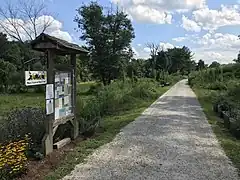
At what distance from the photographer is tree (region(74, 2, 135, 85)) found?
39750 millimetres

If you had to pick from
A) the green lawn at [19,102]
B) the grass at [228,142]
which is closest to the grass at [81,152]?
the grass at [228,142]

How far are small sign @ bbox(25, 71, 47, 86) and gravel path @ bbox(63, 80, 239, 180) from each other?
185cm

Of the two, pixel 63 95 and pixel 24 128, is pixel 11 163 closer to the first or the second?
pixel 24 128

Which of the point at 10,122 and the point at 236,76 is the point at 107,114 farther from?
the point at 236,76

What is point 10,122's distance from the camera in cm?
748

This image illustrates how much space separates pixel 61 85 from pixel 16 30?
1480 inches

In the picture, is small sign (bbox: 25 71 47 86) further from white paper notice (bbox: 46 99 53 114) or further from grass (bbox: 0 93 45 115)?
grass (bbox: 0 93 45 115)

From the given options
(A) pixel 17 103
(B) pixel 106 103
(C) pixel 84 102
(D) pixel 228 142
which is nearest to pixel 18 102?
(A) pixel 17 103

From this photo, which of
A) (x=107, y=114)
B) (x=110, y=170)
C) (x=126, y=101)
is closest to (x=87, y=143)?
(x=110, y=170)

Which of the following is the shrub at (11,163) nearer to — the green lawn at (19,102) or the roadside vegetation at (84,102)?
the roadside vegetation at (84,102)

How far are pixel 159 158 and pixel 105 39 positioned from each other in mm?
33947

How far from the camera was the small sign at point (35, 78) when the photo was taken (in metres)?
5.98

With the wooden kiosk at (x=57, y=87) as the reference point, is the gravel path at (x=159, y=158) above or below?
below

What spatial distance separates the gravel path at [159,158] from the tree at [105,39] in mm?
29841
